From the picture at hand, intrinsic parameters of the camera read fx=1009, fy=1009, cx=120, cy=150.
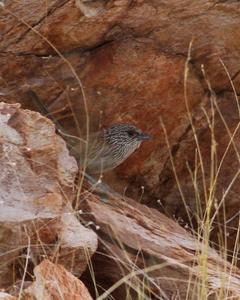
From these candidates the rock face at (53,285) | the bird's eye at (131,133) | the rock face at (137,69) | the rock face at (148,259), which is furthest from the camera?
the bird's eye at (131,133)

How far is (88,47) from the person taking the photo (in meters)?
8.72

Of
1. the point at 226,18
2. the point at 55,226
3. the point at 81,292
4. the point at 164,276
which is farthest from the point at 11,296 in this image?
the point at 226,18

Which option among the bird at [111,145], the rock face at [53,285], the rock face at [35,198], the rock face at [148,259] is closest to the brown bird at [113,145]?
the bird at [111,145]

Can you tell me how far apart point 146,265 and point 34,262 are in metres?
1.19

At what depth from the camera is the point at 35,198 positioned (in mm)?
6598

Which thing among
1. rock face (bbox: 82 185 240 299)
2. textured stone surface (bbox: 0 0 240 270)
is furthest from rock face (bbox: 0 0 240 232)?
rock face (bbox: 82 185 240 299)

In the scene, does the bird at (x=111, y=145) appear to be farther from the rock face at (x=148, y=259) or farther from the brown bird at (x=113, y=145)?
the rock face at (x=148, y=259)

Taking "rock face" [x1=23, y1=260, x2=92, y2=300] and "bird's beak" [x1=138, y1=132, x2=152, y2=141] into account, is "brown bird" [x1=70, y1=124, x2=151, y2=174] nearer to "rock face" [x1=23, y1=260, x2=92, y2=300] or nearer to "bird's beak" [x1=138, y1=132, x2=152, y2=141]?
"bird's beak" [x1=138, y1=132, x2=152, y2=141]

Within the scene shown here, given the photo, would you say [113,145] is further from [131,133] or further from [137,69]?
[137,69]

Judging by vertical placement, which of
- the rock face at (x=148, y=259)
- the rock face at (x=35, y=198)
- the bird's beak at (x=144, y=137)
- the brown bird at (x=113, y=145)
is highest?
the rock face at (x=35, y=198)

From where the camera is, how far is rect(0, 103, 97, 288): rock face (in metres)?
6.26

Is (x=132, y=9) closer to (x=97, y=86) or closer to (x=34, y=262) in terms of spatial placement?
(x=97, y=86)

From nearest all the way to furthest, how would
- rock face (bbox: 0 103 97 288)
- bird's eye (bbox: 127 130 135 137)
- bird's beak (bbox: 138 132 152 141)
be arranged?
1. rock face (bbox: 0 103 97 288)
2. bird's beak (bbox: 138 132 152 141)
3. bird's eye (bbox: 127 130 135 137)

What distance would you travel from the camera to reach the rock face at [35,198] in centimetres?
626
